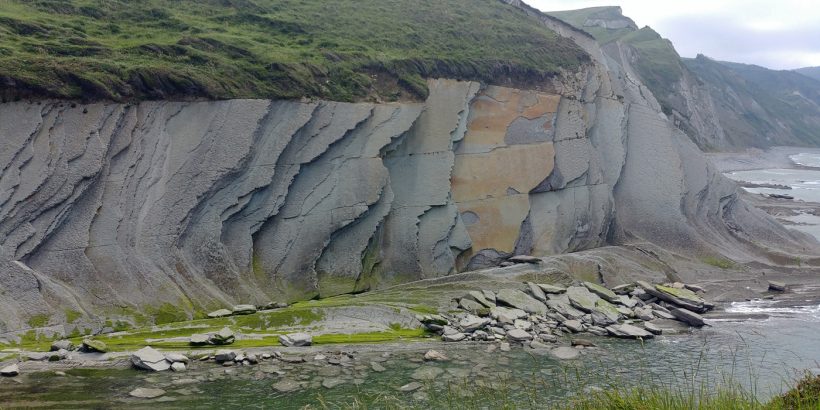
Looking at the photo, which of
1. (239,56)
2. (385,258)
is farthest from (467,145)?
(239,56)

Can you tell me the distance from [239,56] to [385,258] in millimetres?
11923

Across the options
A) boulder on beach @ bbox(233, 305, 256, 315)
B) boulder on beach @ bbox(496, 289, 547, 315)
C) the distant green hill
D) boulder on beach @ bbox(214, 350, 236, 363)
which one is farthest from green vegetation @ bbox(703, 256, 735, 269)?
the distant green hill

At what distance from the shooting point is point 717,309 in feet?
103

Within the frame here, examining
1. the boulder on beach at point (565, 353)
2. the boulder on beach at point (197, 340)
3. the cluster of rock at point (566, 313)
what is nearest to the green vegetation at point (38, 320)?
the boulder on beach at point (197, 340)

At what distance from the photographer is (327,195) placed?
3025cm

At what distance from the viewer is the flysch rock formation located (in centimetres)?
2386

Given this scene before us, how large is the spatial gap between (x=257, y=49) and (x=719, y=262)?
88.5ft

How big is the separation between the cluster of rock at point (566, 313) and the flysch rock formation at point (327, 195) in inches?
180

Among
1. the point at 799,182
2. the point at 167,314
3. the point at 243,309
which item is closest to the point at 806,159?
the point at 799,182

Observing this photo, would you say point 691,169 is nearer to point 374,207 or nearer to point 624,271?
point 624,271

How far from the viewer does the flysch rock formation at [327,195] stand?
78.3ft

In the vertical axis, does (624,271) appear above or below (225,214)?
below

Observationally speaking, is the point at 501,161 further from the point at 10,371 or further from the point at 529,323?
the point at 10,371

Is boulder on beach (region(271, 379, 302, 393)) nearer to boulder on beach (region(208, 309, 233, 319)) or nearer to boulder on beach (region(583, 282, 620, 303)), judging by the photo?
boulder on beach (region(208, 309, 233, 319))
